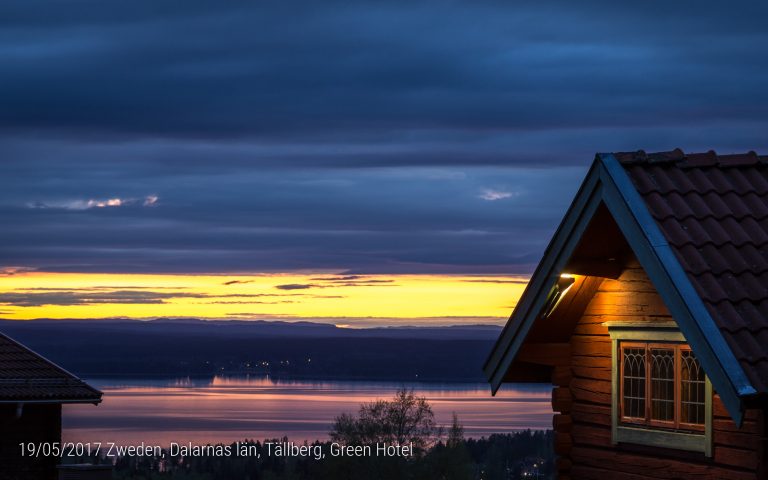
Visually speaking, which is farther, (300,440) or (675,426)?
(300,440)

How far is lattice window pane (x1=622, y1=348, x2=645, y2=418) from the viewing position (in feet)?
43.3

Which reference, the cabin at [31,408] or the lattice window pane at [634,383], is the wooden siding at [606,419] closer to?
the lattice window pane at [634,383]

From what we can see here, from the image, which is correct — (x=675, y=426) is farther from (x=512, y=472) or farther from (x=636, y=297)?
(x=512, y=472)

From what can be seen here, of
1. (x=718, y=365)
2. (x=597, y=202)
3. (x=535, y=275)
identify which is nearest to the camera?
(x=718, y=365)

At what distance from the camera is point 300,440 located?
636 feet

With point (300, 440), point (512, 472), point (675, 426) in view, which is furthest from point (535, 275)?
point (300, 440)

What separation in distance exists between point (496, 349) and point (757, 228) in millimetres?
3341

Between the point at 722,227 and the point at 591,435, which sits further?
the point at 591,435

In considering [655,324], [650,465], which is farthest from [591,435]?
[655,324]

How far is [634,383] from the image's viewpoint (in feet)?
43.8

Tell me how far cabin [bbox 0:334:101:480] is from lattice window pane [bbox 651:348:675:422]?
1503 cm

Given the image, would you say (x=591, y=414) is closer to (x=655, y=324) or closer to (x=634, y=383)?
(x=634, y=383)

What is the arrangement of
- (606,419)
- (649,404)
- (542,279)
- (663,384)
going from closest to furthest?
(663,384)
(649,404)
(542,279)
(606,419)

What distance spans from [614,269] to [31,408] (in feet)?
50.9
